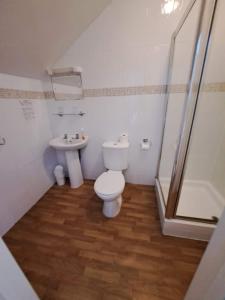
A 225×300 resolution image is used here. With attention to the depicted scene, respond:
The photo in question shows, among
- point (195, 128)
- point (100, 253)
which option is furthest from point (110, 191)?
point (195, 128)

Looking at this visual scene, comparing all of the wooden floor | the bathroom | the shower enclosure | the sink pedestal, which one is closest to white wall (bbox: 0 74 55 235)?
the bathroom

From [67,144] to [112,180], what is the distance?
0.77 metres

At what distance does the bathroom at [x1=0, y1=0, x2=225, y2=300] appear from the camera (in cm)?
106

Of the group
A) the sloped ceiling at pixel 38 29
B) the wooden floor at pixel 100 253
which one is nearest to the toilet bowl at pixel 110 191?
the wooden floor at pixel 100 253

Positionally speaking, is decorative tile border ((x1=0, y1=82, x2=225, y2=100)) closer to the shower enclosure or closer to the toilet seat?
the shower enclosure

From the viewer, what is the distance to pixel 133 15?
146 centimetres

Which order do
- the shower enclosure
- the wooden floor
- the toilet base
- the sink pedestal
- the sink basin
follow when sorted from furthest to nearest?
1. the sink pedestal
2. the sink basin
3. the toilet base
4. the wooden floor
5. the shower enclosure

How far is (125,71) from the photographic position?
5.43ft

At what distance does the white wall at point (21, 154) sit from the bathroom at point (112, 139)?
0.01 metres

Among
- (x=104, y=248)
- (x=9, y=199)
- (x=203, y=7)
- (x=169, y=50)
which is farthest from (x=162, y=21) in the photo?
(x=9, y=199)

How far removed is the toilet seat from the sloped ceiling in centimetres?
153

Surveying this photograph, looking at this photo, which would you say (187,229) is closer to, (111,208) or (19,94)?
(111,208)

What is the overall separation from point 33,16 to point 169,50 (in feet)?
4.39

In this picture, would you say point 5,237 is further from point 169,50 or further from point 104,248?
point 169,50
